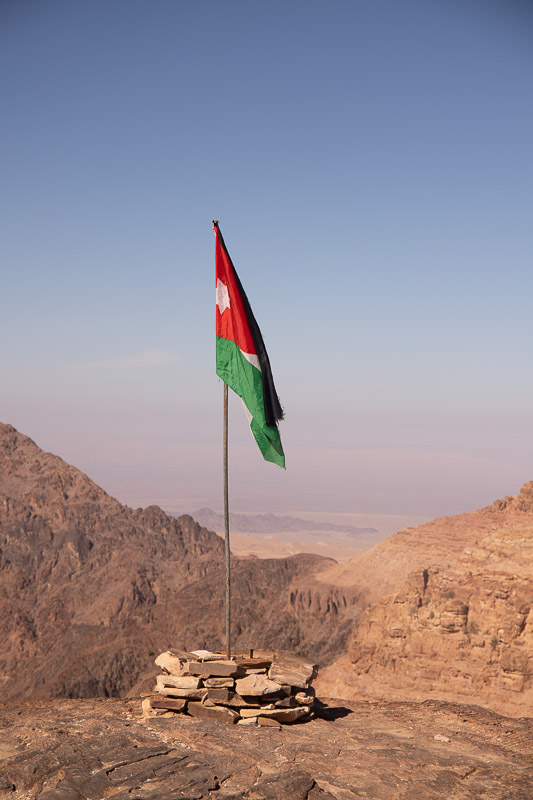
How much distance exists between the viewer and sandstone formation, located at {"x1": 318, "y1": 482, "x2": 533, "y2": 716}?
35500 millimetres

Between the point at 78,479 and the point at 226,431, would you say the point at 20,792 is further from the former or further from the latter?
the point at 78,479

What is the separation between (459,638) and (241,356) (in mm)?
32547

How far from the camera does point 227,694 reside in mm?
11727

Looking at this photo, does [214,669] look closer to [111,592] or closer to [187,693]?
[187,693]

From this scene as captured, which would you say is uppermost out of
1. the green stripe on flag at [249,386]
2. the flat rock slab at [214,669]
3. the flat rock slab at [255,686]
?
the green stripe on flag at [249,386]

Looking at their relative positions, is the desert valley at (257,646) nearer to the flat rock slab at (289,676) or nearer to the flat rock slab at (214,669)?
the flat rock slab at (289,676)

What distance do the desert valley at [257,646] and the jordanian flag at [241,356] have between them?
4.96 metres

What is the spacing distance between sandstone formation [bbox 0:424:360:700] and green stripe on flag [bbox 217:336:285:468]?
43.8m

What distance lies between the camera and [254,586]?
69250 millimetres

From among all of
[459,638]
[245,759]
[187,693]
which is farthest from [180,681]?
[459,638]

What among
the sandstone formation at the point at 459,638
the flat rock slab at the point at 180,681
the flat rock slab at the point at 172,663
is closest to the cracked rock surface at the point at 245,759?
the flat rock slab at the point at 180,681

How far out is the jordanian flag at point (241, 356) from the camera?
1245cm

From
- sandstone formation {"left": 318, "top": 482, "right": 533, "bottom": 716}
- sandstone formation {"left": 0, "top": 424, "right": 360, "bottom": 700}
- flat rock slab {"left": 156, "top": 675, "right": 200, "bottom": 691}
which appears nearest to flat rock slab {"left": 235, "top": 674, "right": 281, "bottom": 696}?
flat rock slab {"left": 156, "top": 675, "right": 200, "bottom": 691}

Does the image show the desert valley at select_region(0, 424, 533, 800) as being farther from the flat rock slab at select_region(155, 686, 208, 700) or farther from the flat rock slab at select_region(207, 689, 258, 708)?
the flat rock slab at select_region(207, 689, 258, 708)
